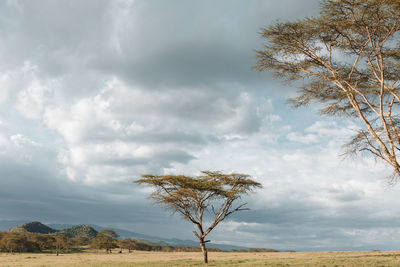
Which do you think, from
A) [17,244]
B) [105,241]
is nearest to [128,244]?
[105,241]

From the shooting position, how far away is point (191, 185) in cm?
3244

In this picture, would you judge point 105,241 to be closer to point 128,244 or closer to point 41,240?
point 128,244

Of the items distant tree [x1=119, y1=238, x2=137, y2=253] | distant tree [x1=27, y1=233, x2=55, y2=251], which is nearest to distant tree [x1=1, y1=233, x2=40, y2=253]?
distant tree [x1=27, y1=233, x2=55, y2=251]

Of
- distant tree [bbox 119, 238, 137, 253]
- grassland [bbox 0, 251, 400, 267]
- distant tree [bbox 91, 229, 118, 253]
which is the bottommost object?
distant tree [bbox 119, 238, 137, 253]

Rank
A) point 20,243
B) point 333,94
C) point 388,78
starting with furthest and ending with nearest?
1. point 20,243
2. point 333,94
3. point 388,78

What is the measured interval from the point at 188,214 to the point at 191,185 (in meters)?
2.89

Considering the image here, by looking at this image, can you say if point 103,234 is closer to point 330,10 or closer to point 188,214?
point 188,214

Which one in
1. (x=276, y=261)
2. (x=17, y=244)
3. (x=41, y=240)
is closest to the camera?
(x=276, y=261)

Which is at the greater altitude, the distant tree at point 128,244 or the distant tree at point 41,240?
the distant tree at point 41,240

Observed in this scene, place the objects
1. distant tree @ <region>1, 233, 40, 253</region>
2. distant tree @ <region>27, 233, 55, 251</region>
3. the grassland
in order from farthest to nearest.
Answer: distant tree @ <region>27, 233, 55, 251</region>
distant tree @ <region>1, 233, 40, 253</region>
the grassland

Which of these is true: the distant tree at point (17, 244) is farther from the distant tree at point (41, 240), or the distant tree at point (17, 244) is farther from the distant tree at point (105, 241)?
the distant tree at point (105, 241)

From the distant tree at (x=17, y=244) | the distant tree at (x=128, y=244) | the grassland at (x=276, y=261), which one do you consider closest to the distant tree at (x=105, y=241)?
the distant tree at (x=128, y=244)

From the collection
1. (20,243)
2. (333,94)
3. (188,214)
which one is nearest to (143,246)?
(20,243)

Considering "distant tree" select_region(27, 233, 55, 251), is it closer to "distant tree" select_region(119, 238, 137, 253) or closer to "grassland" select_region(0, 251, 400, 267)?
"distant tree" select_region(119, 238, 137, 253)
